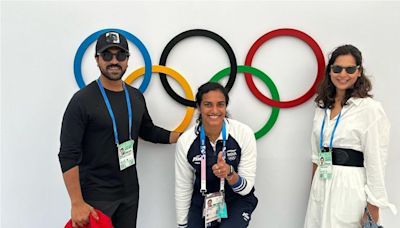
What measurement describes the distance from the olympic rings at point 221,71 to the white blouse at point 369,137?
383 millimetres

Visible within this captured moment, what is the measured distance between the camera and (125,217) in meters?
1.88

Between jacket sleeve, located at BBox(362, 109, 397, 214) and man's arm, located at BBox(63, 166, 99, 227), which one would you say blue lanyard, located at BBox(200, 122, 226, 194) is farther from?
jacket sleeve, located at BBox(362, 109, 397, 214)

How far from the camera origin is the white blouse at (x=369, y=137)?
1728mm

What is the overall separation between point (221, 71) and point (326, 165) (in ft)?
2.65

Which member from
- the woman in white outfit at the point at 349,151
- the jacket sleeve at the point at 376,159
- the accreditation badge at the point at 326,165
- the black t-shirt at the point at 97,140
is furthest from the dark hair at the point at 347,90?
the black t-shirt at the point at 97,140

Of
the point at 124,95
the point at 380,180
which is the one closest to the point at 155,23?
the point at 124,95

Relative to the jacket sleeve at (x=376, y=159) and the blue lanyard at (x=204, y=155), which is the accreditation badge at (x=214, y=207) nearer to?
the blue lanyard at (x=204, y=155)

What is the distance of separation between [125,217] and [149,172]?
444 millimetres

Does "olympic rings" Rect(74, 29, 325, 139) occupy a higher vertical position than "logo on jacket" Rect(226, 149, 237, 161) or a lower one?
higher

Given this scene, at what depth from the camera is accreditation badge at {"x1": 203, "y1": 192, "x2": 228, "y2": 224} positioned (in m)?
1.82

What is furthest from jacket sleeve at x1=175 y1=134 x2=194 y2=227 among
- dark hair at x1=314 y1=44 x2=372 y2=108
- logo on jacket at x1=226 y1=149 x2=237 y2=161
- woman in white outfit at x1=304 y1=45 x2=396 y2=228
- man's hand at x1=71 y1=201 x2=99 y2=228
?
dark hair at x1=314 y1=44 x2=372 y2=108

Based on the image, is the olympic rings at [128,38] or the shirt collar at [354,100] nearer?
the shirt collar at [354,100]

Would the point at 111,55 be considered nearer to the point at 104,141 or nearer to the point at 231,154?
the point at 104,141

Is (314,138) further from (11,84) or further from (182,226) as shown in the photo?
(11,84)
